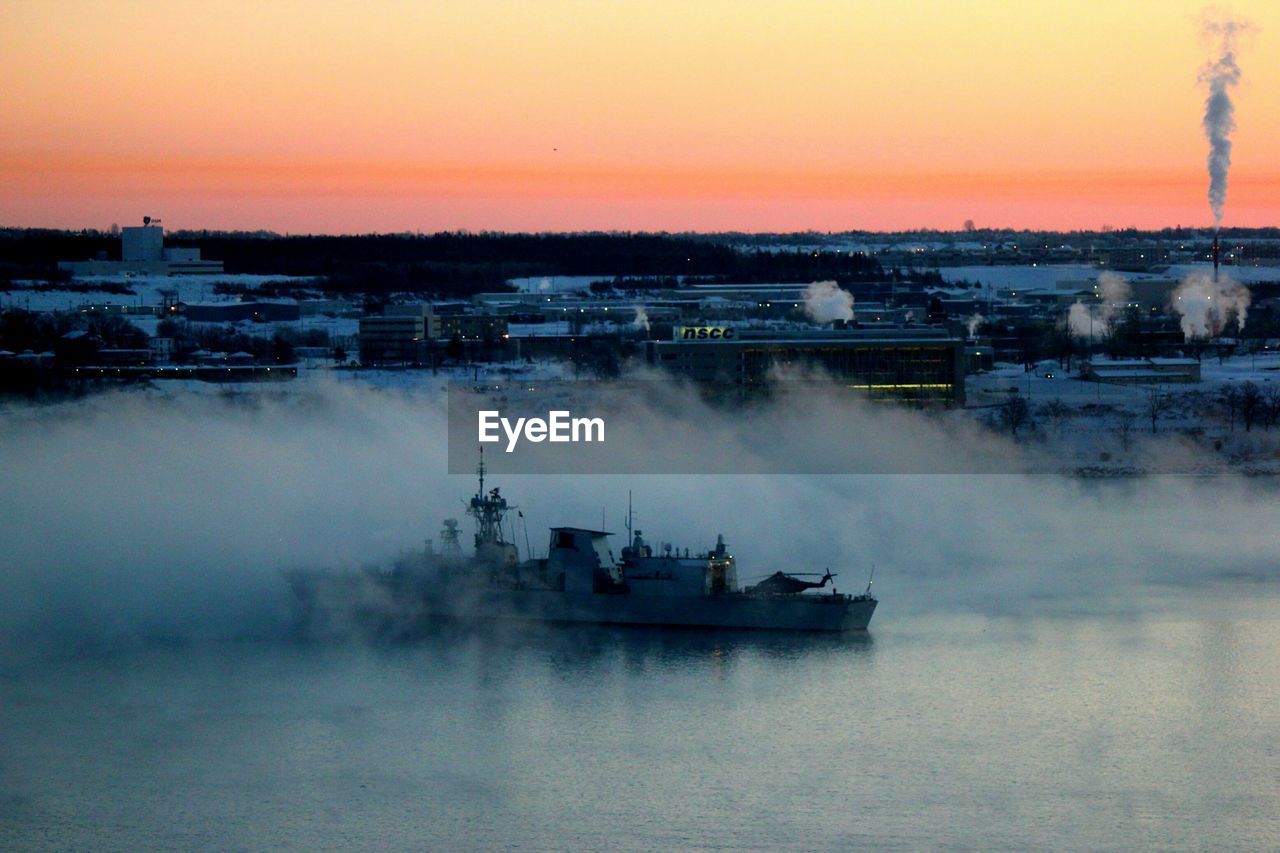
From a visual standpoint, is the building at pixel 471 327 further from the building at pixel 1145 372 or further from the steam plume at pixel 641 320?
the building at pixel 1145 372

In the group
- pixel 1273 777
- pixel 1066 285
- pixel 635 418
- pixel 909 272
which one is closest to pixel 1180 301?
pixel 1066 285

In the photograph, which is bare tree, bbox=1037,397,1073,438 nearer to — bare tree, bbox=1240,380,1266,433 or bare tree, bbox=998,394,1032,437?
bare tree, bbox=998,394,1032,437

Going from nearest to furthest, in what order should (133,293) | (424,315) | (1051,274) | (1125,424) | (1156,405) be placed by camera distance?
(1125,424) < (1156,405) < (424,315) < (133,293) < (1051,274)

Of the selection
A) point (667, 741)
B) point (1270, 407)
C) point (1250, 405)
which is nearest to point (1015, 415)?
point (1250, 405)

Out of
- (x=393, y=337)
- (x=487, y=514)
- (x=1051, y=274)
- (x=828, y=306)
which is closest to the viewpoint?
(x=487, y=514)

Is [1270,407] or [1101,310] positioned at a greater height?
[1101,310]

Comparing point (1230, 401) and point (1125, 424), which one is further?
point (1230, 401)

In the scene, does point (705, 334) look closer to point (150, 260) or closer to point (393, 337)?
point (393, 337)
